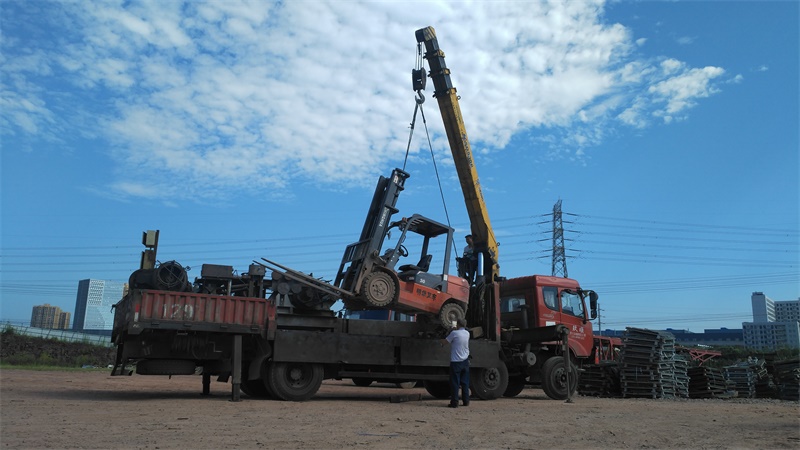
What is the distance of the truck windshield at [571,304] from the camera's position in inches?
652

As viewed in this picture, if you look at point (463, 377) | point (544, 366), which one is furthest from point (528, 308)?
point (463, 377)

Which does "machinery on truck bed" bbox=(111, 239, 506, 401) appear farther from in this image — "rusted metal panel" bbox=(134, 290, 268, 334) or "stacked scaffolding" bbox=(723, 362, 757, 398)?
"stacked scaffolding" bbox=(723, 362, 757, 398)

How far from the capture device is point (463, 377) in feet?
40.2

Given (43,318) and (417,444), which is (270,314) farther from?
(43,318)

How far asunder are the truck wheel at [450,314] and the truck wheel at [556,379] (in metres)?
3.13

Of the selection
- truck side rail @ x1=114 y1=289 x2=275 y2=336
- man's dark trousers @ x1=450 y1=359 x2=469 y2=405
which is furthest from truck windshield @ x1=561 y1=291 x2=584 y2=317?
truck side rail @ x1=114 y1=289 x2=275 y2=336

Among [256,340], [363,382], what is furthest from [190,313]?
[363,382]

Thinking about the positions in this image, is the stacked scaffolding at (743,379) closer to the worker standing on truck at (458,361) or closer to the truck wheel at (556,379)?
the truck wheel at (556,379)

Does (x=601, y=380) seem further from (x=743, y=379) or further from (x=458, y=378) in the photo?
(x=458, y=378)

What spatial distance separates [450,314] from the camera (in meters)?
13.6

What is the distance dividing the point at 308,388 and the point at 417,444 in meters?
5.94

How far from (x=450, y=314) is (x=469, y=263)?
4.03m

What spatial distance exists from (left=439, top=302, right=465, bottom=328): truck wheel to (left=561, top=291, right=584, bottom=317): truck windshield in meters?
4.08

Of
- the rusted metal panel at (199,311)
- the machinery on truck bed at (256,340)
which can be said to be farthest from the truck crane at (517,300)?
the rusted metal panel at (199,311)
